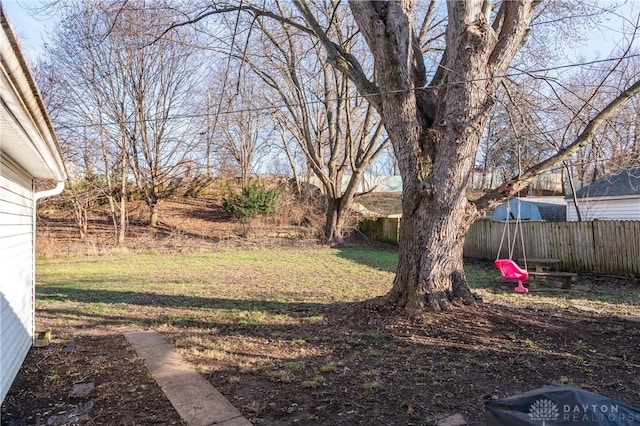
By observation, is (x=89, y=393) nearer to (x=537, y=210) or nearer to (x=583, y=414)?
(x=583, y=414)

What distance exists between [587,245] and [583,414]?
10.0 metres

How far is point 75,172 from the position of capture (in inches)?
642

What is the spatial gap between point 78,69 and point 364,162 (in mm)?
11974

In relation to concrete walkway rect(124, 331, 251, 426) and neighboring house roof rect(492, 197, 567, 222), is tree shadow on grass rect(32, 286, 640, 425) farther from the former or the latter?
neighboring house roof rect(492, 197, 567, 222)

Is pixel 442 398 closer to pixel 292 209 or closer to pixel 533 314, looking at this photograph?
pixel 533 314

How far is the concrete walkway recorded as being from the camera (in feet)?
9.23

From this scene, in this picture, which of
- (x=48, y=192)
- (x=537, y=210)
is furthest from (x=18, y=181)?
(x=537, y=210)

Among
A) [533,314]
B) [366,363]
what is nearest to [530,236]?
[533,314]

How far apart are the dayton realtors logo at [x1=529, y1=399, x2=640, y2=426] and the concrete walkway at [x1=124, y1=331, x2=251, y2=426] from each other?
75.7 inches

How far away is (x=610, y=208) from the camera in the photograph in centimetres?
1485

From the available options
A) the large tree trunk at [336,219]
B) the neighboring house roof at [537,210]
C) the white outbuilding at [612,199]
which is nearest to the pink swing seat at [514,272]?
the white outbuilding at [612,199]

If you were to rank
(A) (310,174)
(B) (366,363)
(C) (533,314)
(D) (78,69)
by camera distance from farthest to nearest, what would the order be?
(A) (310,174)
(D) (78,69)
(C) (533,314)
(B) (366,363)

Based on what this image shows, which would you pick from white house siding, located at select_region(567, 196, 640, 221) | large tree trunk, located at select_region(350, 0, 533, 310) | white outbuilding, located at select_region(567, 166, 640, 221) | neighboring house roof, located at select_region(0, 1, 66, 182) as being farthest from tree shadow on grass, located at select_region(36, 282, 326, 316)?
white house siding, located at select_region(567, 196, 640, 221)

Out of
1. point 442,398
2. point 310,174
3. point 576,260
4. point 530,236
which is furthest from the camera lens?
point 310,174
